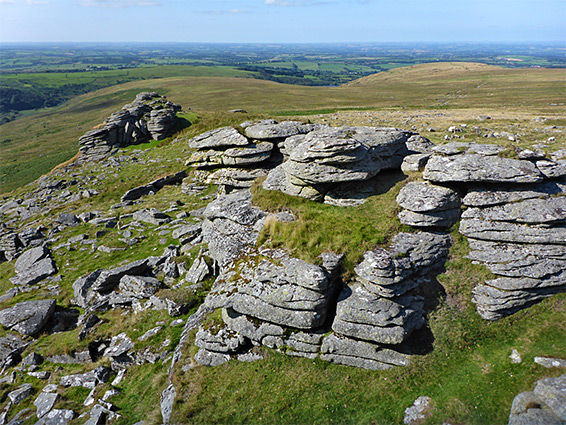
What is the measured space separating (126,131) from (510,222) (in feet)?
222

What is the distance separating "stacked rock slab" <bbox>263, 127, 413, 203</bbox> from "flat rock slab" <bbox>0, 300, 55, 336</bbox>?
2105 centimetres

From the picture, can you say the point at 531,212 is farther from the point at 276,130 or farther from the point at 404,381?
the point at 276,130

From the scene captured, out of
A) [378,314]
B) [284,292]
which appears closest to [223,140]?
[284,292]

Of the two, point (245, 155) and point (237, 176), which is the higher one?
point (245, 155)

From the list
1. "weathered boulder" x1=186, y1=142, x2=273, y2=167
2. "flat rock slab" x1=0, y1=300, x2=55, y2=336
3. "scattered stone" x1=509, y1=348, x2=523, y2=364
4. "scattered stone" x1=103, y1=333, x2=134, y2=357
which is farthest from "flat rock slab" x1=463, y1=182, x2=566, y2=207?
"flat rock slab" x1=0, y1=300, x2=55, y2=336

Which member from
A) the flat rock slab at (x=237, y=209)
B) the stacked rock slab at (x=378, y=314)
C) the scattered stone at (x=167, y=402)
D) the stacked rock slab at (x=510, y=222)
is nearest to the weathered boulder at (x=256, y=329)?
the stacked rock slab at (x=378, y=314)

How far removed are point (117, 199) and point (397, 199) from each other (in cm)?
4062

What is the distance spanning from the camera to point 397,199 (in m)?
21.0

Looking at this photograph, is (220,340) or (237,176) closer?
(220,340)

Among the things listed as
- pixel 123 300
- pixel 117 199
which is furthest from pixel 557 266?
pixel 117 199

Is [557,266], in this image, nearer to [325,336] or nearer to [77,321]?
[325,336]

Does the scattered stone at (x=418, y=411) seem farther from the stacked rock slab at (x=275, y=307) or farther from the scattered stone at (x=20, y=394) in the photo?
the scattered stone at (x=20, y=394)

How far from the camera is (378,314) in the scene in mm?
16062

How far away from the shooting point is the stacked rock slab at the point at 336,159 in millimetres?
20938
